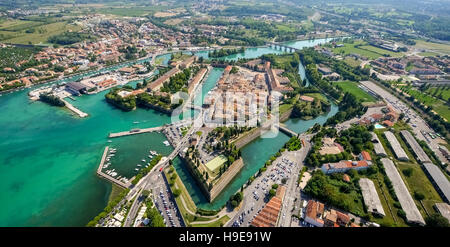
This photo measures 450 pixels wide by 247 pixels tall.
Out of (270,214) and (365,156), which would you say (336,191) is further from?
(270,214)

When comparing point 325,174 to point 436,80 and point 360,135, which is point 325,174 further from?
point 436,80

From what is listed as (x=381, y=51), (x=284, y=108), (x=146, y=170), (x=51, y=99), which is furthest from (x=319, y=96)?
(x=51, y=99)

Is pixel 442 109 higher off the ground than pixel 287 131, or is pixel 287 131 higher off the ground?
pixel 442 109

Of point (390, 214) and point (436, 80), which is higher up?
point (436, 80)

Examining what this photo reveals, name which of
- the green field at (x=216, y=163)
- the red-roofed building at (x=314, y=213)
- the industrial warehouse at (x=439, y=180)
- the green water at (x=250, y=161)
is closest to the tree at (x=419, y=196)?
the industrial warehouse at (x=439, y=180)

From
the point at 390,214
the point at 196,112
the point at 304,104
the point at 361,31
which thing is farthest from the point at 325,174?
the point at 361,31
